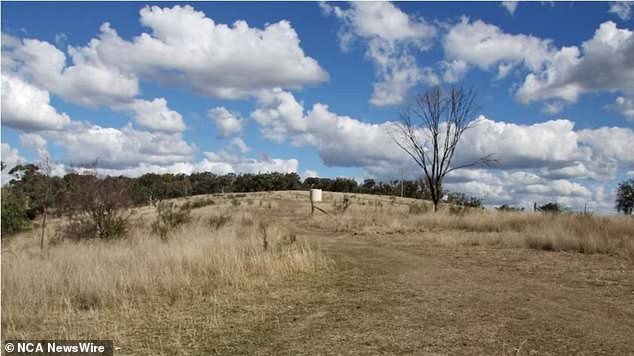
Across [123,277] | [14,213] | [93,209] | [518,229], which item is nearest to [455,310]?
[123,277]

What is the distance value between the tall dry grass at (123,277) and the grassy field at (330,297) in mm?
36

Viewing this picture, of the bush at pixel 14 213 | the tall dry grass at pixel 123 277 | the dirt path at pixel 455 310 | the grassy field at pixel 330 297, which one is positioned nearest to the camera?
the dirt path at pixel 455 310

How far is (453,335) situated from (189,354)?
3292 millimetres

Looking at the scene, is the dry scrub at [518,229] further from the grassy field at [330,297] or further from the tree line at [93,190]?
the tree line at [93,190]

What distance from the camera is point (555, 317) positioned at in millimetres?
7871

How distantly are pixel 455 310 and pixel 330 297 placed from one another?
7.25 ft

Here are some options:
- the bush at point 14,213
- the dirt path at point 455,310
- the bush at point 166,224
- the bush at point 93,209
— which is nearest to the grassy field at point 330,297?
the dirt path at point 455,310

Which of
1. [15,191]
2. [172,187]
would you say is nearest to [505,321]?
[15,191]

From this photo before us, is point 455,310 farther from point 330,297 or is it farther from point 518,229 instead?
point 518,229

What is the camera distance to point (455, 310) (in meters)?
8.41

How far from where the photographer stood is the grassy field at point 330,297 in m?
6.87

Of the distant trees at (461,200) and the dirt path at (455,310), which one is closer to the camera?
the dirt path at (455,310)

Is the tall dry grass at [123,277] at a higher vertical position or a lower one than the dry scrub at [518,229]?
lower

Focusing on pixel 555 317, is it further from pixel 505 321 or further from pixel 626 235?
pixel 626 235
